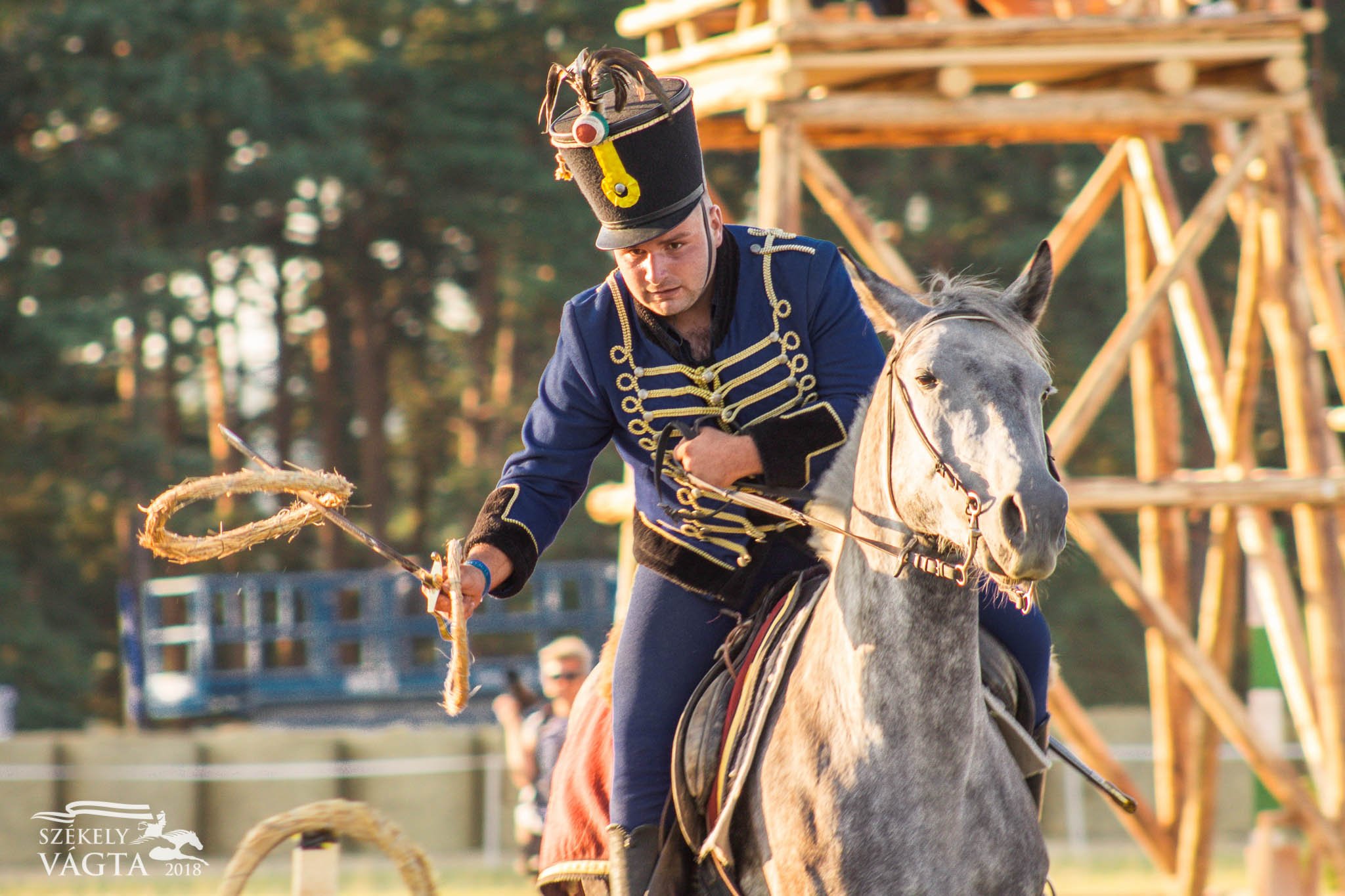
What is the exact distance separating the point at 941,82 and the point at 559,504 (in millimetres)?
5076

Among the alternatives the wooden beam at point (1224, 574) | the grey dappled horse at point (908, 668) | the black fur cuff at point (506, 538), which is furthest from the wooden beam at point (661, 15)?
the grey dappled horse at point (908, 668)

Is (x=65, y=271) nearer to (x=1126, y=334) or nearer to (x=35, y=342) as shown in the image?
(x=35, y=342)

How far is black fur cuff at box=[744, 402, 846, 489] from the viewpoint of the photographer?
4.20 metres

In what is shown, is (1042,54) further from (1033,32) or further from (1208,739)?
(1208,739)

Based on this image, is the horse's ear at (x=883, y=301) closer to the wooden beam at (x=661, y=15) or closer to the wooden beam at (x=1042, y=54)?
the wooden beam at (x=1042, y=54)

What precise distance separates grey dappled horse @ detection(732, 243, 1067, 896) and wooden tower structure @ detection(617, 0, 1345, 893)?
4756mm

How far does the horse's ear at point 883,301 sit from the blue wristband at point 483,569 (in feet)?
3.88

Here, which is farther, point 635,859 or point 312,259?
point 312,259

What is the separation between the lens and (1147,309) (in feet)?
30.5

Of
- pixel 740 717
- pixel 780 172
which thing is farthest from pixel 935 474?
pixel 780 172

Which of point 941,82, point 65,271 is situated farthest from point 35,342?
point 941,82

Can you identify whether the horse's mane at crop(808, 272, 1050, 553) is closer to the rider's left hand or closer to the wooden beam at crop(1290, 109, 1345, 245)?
the rider's left hand

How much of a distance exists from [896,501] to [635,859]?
129cm

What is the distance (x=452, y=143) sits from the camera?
25.9m
